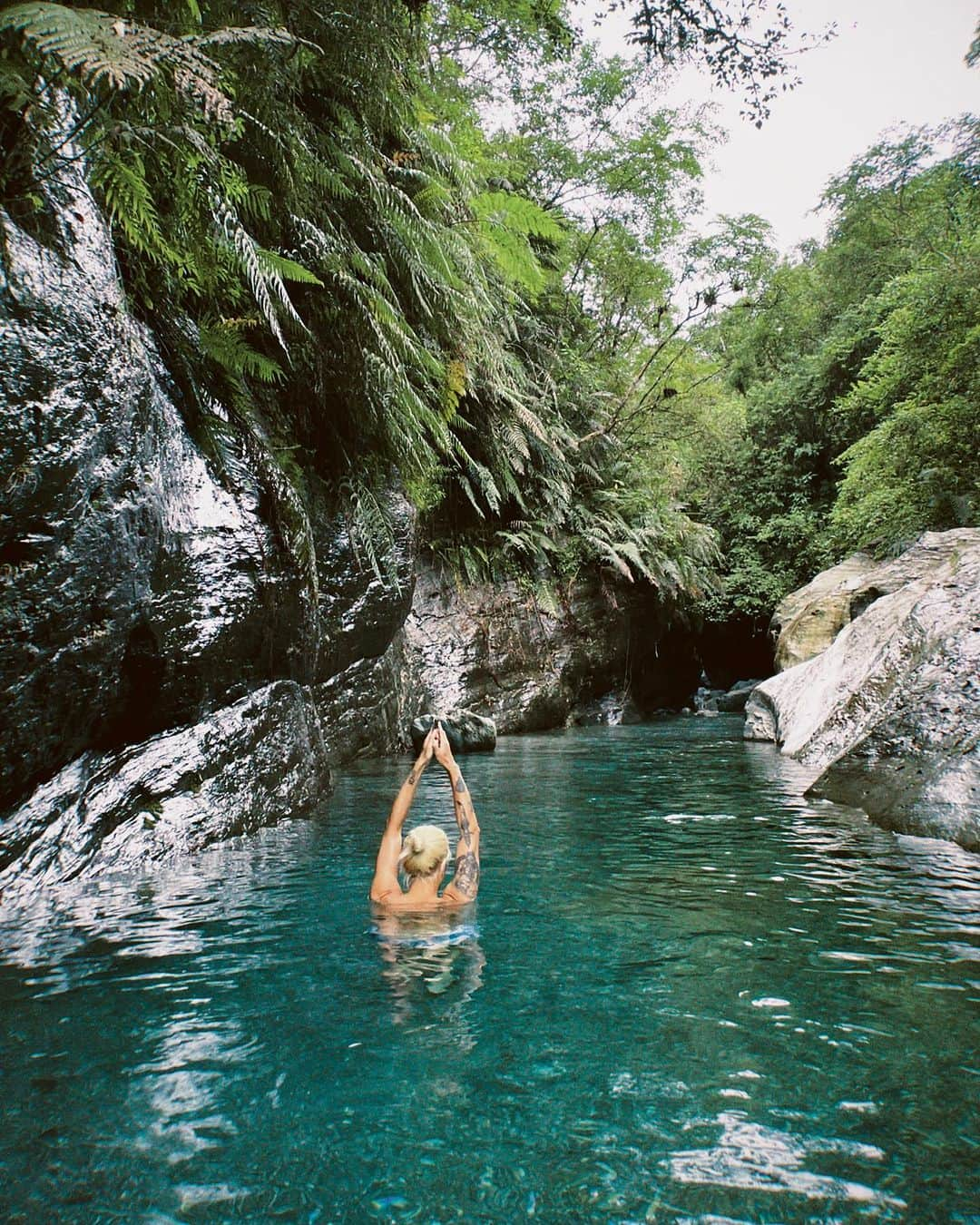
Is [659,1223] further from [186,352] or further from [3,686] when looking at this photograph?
[186,352]

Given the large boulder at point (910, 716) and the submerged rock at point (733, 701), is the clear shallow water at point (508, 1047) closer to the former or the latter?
the large boulder at point (910, 716)

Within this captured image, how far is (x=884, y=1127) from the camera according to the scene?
67.1 inches

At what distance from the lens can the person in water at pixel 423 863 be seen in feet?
11.0

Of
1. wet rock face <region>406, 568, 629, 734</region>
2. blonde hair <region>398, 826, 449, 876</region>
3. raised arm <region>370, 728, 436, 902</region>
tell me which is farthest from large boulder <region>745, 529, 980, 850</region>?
wet rock face <region>406, 568, 629, 734</region>

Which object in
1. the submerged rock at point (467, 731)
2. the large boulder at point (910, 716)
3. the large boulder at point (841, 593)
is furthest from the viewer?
the large boulder at point (841, 593)

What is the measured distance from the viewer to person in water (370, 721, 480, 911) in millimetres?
3354

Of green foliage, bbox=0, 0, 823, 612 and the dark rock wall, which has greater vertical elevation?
green foliage, bbox=0, 0, 823, 612

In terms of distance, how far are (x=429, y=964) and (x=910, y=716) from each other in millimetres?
3998

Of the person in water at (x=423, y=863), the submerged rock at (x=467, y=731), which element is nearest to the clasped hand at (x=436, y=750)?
the person in water at (x=423, y=863)

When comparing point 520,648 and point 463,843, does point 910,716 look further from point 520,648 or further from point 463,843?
point 520,648

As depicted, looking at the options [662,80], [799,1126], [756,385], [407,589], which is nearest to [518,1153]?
[799,1126]

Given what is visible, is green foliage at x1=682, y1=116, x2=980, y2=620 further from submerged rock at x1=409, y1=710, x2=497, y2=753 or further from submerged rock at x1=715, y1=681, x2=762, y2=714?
submerged rock at x1=409, y1=710, x2=497, y2=753

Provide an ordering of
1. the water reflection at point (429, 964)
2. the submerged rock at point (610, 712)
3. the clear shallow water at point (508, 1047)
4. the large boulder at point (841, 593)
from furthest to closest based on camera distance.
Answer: the submerged rock at point (610, 712) → the large boulder at point (841, 593) → the water reflection at point (429, 964) → the clear shallow water at point (508, 1047)

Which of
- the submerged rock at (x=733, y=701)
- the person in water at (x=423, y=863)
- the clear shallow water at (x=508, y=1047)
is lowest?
the clear shallow water at (x=508, y=1047)
